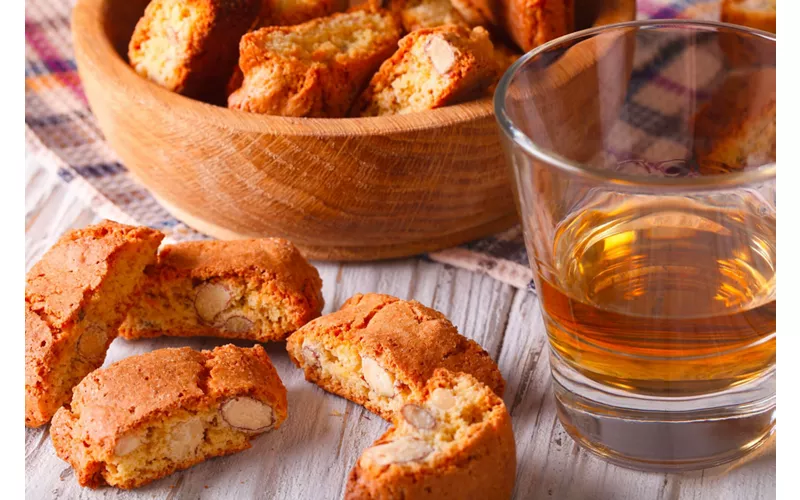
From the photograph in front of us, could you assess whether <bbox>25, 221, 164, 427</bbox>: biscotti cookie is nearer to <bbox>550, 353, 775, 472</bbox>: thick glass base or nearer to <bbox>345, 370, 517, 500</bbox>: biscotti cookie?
<bbox>345, 370, 517, 500</bbox>: biscotti cookie

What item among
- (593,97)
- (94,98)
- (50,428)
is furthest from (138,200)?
(593,97)

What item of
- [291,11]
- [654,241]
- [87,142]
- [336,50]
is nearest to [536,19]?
[336,50]

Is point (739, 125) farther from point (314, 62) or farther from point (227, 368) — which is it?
point (227, 368)

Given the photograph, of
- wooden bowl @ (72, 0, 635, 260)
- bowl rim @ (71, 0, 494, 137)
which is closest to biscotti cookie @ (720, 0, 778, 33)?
wooden bowl @ (72, 0, 635, 260)

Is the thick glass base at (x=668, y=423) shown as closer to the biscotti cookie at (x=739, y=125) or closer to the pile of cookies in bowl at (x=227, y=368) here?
the pile of cookies in bowl at (x=227, y=368)

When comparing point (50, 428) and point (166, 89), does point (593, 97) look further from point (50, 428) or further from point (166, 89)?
point (50, 428)

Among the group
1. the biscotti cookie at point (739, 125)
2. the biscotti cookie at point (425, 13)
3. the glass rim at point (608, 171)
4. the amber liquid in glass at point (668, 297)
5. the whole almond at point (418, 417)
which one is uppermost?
the glass rim at point (608, 171)

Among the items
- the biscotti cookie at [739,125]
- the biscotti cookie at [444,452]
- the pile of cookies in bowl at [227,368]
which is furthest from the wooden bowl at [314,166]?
the biscotti cookie at [444,452]
